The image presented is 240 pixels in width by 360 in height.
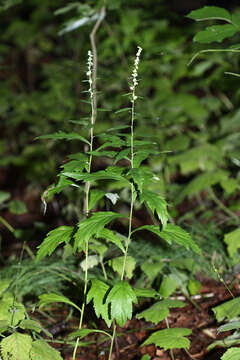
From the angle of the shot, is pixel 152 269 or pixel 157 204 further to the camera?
pixel 152 269

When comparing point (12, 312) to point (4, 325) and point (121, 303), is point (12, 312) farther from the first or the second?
point (121, 303)

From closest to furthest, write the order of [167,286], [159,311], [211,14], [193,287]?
[159,311] < [211,14] < [167,286] < [193,287]

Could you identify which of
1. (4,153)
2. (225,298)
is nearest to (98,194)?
(225,298)

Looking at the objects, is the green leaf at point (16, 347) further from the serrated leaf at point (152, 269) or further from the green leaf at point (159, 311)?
the serrated leaf at point (152, 269)

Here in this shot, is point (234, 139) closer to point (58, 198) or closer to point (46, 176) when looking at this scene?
point (58, 198)

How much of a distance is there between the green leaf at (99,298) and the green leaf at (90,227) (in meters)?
0.16

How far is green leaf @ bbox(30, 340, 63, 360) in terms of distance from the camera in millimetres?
1118

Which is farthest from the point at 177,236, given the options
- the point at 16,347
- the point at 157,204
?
the point at 16,347

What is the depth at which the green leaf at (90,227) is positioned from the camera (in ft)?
3.32

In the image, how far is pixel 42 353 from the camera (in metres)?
1.13

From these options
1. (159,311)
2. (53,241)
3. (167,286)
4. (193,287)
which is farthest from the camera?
(193,287)

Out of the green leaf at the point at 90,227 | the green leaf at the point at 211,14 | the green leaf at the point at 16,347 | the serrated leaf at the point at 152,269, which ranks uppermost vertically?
the green leaf at the point at 211,14

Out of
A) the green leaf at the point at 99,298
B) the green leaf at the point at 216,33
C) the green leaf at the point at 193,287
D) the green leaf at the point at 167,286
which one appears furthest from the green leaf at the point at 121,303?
the green leaf at the point at 216,33

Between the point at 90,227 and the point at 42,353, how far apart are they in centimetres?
44
